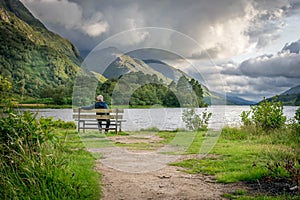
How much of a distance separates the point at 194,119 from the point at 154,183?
13299 mm

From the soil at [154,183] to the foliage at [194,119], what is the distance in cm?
1016

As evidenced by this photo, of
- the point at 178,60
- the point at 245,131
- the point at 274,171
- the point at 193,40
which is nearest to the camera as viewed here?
the point at 274,171

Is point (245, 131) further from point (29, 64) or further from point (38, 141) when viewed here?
point (29, 64)

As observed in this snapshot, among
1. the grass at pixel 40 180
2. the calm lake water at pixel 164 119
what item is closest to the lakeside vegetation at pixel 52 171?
the grass at pixel 40 180

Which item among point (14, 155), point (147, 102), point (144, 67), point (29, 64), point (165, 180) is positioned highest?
point (29, 64)

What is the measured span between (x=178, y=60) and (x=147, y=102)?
5185 millimetres

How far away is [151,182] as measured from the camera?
6938mm

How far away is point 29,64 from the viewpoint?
156750 mm

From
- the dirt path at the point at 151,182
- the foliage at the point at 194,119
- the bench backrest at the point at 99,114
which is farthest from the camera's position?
the foliage at the point at 194,119

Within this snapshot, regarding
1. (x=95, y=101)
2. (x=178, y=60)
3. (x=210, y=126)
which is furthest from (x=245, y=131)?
(x=95, y=101)

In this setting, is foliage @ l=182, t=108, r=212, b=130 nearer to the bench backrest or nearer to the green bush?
the bench backrest

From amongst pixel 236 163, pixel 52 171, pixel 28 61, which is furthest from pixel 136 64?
pixel 28 61

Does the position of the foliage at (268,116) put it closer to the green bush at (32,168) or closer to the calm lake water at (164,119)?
the calm lake water at (164,119)

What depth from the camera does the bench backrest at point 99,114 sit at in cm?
1697
